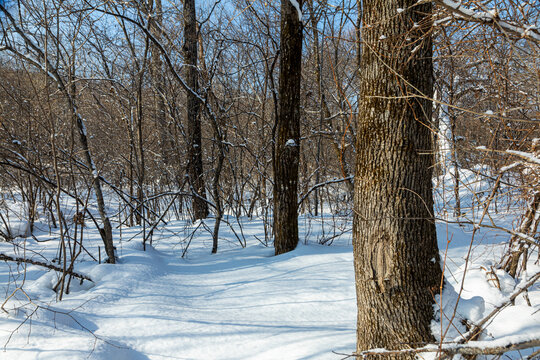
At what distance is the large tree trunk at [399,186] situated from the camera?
6.57 ft

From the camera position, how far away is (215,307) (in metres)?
3.15

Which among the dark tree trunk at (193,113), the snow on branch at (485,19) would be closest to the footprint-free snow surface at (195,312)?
the snow on branch at (485,19)

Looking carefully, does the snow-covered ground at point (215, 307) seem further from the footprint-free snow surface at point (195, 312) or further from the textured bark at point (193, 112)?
the textured bark at point (193, 112)

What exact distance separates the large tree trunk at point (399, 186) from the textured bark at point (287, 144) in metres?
2.37

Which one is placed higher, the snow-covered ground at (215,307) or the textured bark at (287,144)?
the textured bark at (287,144)

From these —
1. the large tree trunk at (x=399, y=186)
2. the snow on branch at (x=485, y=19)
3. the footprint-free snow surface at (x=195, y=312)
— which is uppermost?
the snow on branch at (x=485, y=19)

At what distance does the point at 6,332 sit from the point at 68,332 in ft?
1.11

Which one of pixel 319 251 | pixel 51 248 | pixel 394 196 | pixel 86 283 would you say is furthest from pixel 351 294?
pixel 51 248

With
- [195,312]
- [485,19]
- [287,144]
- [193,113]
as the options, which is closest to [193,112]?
[193,113]

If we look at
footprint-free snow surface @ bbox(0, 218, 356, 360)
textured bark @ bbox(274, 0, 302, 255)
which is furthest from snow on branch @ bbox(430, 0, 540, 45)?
textured bark @ bbox(274, 0, 302, 255)

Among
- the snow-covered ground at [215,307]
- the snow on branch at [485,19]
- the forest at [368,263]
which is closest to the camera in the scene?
the snow on branch at [485,19]

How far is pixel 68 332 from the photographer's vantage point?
91.2 inches

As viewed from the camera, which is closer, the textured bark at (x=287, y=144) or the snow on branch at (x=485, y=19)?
the snow on branch at (x=485, y=19)

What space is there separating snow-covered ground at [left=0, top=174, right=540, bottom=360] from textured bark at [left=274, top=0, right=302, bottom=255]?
Answer: 0.97 ft
